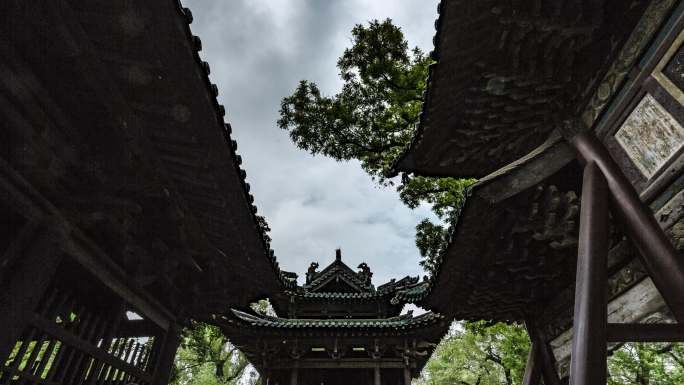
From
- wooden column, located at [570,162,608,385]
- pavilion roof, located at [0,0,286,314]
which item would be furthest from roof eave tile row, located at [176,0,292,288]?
wooden column, located at [570,162,608,385]

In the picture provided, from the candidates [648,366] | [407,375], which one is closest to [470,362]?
[648,366]

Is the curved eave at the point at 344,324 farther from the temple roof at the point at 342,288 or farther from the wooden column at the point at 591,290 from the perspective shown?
the wooden column at the point at 591,290

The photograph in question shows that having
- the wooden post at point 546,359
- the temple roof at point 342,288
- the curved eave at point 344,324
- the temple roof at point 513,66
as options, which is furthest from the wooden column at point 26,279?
the temple roof at point 342,288

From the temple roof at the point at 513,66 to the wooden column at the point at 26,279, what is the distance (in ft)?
13.1

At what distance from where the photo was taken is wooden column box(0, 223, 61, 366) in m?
3.07

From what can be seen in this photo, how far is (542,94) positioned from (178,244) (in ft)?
15.4

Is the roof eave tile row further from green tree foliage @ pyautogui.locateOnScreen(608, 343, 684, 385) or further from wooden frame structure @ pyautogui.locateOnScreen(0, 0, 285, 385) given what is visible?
green tree foliage @ pyautogui.locateOnScreen(608, 343, 684, 385)

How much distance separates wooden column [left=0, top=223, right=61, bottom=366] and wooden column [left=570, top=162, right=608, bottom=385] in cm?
427

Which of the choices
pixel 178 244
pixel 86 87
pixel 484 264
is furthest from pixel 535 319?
pixel 86 87

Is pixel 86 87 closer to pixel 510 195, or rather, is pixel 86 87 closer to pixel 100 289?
pixel 100 289

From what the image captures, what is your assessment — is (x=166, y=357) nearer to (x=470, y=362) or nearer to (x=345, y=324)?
(x=345, y=324)

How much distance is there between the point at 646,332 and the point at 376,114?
10416 millimetres

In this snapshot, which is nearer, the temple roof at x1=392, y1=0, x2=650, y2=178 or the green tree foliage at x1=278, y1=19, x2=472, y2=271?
the temple roof at x1=392, y1=0, x2=650, y2=178

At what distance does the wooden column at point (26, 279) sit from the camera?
3068 millimetres
